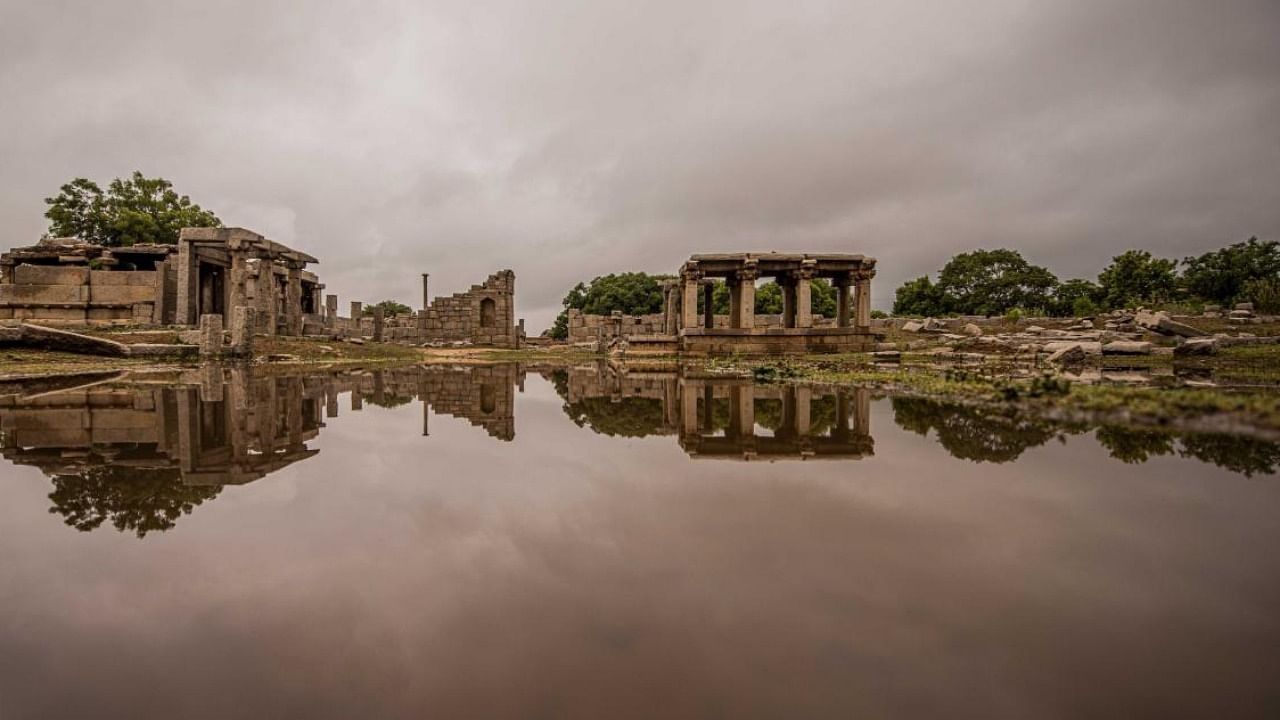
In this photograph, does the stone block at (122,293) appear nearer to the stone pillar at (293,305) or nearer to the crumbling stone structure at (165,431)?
→ the stone pillar at (293,305)

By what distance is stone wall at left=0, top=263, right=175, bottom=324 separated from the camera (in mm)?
24766

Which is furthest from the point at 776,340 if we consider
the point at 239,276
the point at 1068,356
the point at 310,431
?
the point at 239,276

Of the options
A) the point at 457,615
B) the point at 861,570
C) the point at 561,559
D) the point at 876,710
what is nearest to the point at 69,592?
the point at 457,615

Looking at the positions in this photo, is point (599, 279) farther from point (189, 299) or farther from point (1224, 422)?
point (1224, 422)

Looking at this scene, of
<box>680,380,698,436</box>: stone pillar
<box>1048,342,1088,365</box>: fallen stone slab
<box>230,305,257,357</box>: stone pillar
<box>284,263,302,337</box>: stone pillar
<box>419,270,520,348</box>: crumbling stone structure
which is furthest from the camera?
<box>419,270,520,348</box>: crumbling stone structure

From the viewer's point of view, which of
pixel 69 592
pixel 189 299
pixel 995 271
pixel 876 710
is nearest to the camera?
pixel 876 710

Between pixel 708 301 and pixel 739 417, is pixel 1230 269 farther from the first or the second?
pixel 739 417

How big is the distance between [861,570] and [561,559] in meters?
1.30

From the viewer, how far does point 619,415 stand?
745 centimetres

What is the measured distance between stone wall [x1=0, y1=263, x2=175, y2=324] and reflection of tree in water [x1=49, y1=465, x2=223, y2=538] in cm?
2821

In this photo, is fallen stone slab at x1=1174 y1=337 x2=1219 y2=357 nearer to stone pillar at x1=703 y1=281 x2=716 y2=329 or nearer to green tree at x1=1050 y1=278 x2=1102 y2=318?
stone pillar at x1=703 y1=281 x2=716 y2=329

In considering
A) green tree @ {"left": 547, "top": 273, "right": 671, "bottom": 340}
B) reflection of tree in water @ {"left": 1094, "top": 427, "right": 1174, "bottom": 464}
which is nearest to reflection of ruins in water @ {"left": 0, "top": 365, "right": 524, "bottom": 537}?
reflection of tree in water @ {"left": 1094, "top": 427, "right": 1174, "bottom": 464}

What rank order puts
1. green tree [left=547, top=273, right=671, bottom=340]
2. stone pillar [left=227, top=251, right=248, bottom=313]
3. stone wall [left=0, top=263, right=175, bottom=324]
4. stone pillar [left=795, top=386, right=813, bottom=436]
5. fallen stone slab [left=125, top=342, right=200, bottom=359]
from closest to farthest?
stone pillar [left=795, top=386, right=813, bottom=436], fallen stone slab [left=125, top=342, right=200, bottom=359], stone pillar [left=227, top=251, right=248, bottom=313], stone wall [left=0, top=263, right=175, bottom=324], green tree [left=547, top=273, right=671, bottom=340]

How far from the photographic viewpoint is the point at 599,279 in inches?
2881
